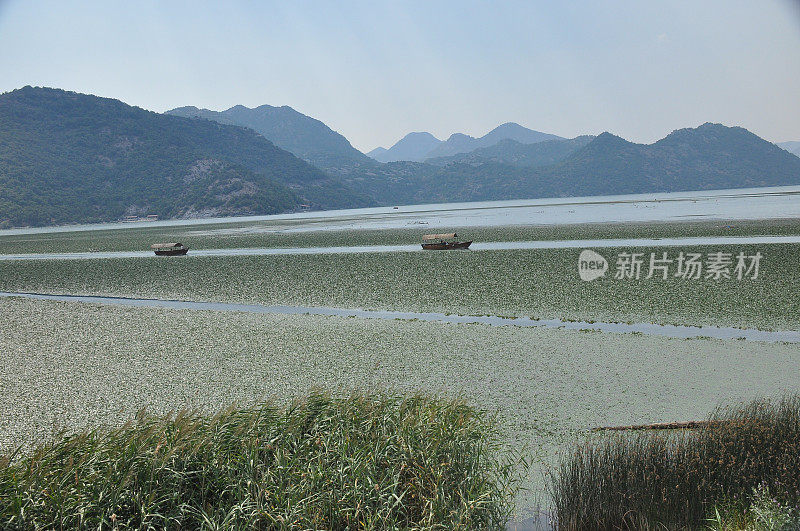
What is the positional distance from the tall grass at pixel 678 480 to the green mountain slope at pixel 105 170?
424 ft

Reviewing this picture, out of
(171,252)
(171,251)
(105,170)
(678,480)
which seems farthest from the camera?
(105,170)

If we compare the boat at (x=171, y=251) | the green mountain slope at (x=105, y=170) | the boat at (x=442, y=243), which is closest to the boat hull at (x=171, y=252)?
the boat at (x=171, y=251)

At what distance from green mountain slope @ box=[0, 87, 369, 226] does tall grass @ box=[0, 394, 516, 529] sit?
5001 inches

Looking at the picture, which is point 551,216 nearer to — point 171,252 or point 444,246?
point 444,246

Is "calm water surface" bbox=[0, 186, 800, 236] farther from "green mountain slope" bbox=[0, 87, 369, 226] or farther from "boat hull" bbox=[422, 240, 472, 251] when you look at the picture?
"boat hull" bbox=[422, 240, 472, 251]

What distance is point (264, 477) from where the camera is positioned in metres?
4.81

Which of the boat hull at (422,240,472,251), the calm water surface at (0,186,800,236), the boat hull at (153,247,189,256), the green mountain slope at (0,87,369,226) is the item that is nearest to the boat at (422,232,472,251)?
the boat hull at (422,240,472,251)

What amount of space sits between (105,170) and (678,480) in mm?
165139

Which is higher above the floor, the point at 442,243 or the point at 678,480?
the point at 442,243

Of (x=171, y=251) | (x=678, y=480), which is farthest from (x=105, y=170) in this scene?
(x=678, y=480)

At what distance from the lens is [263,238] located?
5066cm

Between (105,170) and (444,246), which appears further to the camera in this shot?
(105,170)

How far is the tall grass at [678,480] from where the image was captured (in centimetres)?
503

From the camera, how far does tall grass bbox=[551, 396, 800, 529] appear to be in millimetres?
5031
